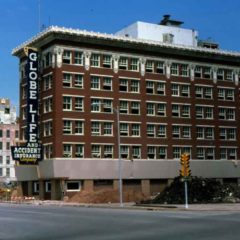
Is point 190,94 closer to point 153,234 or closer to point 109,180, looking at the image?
point 109,180

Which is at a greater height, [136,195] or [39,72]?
[39,72]

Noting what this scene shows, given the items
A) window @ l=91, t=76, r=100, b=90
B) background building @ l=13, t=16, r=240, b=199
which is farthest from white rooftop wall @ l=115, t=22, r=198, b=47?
window @ l=91, t=76, r=100, b=90

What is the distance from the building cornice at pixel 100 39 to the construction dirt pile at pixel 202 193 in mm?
31520

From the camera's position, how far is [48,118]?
3243 inches

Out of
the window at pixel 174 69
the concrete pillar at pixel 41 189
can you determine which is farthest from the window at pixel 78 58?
the concrete pillar at pixel 41 189

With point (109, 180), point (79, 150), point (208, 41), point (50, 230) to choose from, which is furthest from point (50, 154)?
point (50, 230)

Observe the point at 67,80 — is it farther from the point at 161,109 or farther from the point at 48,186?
the point at 161,109

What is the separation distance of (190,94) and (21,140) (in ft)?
95.6

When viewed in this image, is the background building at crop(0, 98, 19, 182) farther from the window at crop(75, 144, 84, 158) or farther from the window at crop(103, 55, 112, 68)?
the window at crop(75, 144, 84, 158)

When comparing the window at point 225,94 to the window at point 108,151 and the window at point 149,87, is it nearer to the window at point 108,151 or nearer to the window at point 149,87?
the window at point 149,87

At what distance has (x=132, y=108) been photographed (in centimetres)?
8700

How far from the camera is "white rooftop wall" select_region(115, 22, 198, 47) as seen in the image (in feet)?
302

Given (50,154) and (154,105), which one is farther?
(154,105)

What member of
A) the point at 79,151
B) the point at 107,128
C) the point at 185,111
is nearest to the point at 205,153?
the point at 185,111
